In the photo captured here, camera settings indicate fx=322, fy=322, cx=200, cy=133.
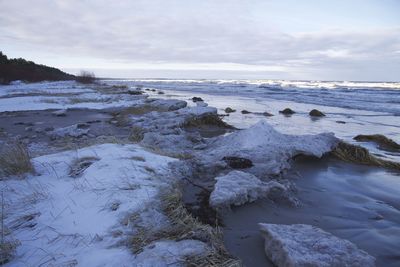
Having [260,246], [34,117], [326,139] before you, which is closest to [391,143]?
[326,139]

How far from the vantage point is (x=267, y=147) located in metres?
5.89

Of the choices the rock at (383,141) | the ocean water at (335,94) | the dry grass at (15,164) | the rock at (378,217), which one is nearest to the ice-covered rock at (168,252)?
the rock at (378,217)

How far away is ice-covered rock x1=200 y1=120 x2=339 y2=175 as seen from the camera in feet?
17.9

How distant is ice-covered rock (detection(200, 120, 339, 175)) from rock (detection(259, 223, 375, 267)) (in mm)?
2077

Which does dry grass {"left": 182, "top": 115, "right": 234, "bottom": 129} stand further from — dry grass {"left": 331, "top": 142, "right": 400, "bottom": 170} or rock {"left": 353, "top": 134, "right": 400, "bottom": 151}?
dry grass {"left": 331, "top": 142, "right": 400, "bottom": 170}

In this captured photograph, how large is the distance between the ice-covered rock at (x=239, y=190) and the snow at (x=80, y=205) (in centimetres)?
72

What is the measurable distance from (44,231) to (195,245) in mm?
1461

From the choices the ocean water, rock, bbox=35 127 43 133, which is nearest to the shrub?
the ocean water

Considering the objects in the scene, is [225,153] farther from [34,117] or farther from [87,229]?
[34,117]

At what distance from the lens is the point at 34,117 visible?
512 inches

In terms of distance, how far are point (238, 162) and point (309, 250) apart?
272 cm

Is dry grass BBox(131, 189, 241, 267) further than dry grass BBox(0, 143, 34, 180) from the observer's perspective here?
No

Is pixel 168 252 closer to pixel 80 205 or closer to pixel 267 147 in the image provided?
pixel 80 205

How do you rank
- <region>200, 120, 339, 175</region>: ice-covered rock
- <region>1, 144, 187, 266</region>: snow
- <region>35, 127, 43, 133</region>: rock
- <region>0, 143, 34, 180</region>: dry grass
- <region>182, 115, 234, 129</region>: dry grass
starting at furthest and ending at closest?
<region>182, 115, 234, 129</region>: dry grass < <region>35, 127, 43, 133</region>: rock < <region>200, 120, 339, 175</region>: ice-covered rock < <region>0, 143, 34, 180</region>: dry grass < <region>1, 144, 187, 266</region>: snow
